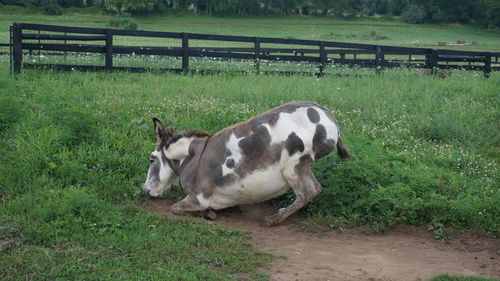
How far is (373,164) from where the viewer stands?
27.7ft

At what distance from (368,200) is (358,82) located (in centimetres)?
876

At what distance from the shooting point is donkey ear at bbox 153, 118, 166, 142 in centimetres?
790

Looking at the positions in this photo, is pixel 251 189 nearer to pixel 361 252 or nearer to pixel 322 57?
pixel 361 252

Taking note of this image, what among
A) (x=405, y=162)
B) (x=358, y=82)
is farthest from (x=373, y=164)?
(x=358, y=82)

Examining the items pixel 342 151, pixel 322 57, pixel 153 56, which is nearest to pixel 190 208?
pixel 342 151

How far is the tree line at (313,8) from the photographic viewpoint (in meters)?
63.5

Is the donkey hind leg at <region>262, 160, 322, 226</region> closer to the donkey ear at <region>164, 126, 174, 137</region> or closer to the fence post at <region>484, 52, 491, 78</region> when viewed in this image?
the donkey ear at <region>164, 126, 174, 137</region>

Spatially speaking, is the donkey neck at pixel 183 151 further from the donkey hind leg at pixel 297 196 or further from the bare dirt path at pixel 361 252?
the donkey hind leg at pixel 297 196

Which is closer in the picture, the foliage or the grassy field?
the grassy field

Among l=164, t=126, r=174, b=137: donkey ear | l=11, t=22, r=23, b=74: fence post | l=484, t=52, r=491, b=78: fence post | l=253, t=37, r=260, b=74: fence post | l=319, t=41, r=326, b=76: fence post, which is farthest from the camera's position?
l=484, t=52, r=491, b=78: fence post

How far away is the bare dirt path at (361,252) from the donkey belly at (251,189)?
0.25 m

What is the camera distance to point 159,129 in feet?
26.1

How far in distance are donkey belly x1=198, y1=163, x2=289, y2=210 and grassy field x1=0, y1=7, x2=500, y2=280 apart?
0.57 meters

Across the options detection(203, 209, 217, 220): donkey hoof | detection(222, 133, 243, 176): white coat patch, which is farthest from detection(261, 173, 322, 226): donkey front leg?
detection(222, 133, 243, 176): white coat patch
